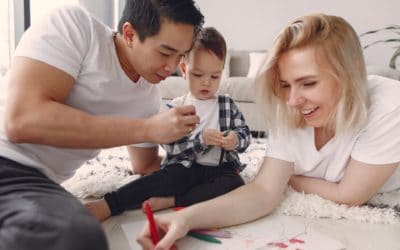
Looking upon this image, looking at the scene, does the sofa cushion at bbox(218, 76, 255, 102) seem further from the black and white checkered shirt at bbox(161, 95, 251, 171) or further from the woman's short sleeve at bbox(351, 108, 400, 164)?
the woman's short sleeve at bbox(351, 108, 400, 164)

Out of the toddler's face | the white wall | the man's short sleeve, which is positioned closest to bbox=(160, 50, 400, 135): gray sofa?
the white wall

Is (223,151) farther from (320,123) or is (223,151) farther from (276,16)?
(276,16)

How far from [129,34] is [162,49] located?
4.3 inches

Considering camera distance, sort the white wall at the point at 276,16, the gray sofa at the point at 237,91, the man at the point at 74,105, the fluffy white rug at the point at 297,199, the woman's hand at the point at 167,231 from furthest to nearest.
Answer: the white wall at the point at 276,16 → the gray sofa at the point at 237,91 → the fluffy white rug at the point at 297,199 → the woman's hand at the point at 167,231 → the man at the point at 74,105

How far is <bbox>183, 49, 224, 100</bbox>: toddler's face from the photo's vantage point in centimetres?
116

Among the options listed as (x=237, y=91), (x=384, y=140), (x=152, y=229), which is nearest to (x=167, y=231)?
(x=152, y=229)

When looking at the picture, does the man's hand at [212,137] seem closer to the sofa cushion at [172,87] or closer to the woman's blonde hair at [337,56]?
the woman's blonde hair at [337,56]

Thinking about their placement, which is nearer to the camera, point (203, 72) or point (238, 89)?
point (203, 72)

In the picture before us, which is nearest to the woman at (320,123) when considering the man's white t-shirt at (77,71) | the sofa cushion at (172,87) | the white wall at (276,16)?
the man's white t-shirt at (77,71)

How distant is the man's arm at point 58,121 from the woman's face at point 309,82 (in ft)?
0.93

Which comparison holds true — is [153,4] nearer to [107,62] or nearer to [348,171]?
[107,62]

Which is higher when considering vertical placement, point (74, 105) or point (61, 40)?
point (61, 40)

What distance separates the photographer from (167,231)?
2.72ft

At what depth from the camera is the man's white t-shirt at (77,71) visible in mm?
888
